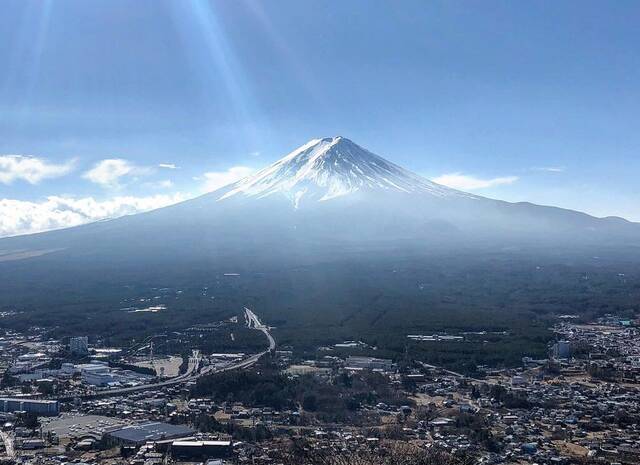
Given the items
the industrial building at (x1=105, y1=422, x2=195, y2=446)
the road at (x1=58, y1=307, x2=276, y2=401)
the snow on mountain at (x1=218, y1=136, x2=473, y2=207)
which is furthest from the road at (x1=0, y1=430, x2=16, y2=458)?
the snow on mountain at (x1=218, y1=136, x2=473, y2=207)

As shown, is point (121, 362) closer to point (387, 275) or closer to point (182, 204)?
point (387, 275)

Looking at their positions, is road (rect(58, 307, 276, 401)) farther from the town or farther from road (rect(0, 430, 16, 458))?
road (rect(0, 430, 16, 458))

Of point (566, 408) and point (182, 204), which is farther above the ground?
point (182, 204)

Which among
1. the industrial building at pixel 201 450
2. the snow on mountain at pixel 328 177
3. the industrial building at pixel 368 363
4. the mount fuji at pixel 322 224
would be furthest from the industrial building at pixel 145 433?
the snow on mountain at pixel 328 177

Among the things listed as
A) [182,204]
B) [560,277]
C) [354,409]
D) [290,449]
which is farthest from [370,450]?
[182,204]

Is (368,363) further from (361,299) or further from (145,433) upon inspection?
(361,299)

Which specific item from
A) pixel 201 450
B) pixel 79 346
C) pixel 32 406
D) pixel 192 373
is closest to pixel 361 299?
pixel 79 346

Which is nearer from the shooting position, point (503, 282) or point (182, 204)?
point (503, 282)
